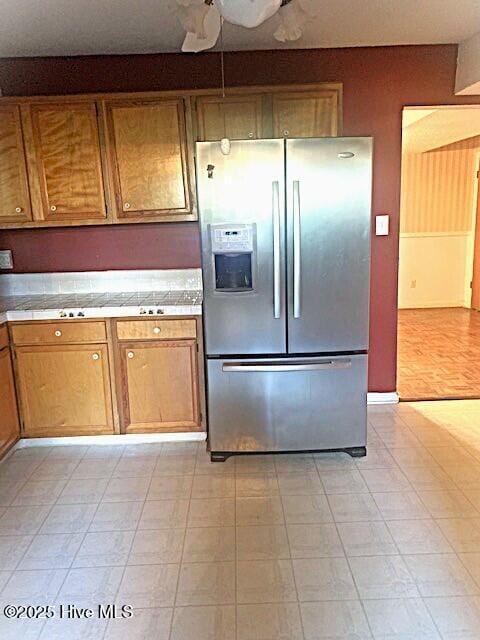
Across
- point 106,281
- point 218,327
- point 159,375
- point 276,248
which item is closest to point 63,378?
point 159,375

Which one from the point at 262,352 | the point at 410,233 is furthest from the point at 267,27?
the point at 410,233

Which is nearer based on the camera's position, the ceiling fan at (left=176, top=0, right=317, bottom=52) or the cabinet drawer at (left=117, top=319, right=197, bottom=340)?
the ceiling fan at (left=176, top=0, right=317, bottom=52)

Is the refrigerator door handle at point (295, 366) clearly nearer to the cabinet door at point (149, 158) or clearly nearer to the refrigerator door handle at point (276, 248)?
the refrigerator door handle at point (276, 248)

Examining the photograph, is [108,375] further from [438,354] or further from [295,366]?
[438,354]

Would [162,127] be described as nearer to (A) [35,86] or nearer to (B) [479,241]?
(A) [35,86]

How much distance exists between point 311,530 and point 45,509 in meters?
1.26

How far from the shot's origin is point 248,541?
2.13 meters

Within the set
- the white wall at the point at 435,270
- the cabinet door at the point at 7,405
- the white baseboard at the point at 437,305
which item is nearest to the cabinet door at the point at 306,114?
the cabinet door at the point at 7,405

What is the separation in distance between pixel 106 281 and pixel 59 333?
0.65m

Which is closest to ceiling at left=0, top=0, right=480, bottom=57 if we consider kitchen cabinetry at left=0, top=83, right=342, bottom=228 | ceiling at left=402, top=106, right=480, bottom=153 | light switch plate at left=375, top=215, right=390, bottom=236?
kitchen cabinetry at left=0, top=83, right=342, bottom=228

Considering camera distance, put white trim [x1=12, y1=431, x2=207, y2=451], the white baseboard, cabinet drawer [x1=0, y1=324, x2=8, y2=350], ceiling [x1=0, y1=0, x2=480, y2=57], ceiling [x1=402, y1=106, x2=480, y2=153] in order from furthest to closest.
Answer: the white baseboard
ceiling [x1=402, y1=106, x2=480, y2=153]
white trim [x1=12, y1=431, x2=207, y2=451]
cabinet drawer [x1=0, y1=324, x2=8, y2=350]
ceiling [x1=0, y1=0, x2=480, y2=57]

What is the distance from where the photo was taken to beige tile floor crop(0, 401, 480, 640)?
67.3 inches

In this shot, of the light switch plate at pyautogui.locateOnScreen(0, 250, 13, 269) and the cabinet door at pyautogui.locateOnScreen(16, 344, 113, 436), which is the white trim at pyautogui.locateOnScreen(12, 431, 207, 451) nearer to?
the cabinet door at pyautogui.locateOnScreen(16, 344, 113, 436)

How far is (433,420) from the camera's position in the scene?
3268mm
